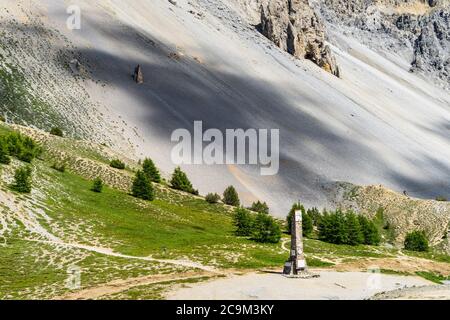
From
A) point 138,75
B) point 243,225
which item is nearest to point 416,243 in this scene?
point 243,225

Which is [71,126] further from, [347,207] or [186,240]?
[186,240]

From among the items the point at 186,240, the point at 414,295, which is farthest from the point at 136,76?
the point at 414,295

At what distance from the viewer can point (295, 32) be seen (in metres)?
179

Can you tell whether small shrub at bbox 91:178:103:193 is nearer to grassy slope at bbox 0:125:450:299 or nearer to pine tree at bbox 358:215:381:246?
grassy slope at bbox 0:125:450:299

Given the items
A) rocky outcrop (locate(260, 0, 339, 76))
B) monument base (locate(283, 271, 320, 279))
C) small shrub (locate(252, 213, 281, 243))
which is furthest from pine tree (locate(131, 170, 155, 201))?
rocky outcrop (locate(260, 0, 339, 76))

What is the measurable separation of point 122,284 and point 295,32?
6076 inches

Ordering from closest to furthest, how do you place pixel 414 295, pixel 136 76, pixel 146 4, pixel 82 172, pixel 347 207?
1. pixel 414 295
2. pixel 82 172
3. pixel 347 207
4. pixel 136 76
5. pixel 146 4

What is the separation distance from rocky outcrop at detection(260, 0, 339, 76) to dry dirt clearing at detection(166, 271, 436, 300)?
142 m

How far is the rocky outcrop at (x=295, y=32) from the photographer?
578 feet

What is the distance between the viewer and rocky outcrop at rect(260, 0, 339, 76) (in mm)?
176250

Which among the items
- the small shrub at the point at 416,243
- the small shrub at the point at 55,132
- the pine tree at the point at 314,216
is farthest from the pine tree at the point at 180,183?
the small shrub at the point at 416,243

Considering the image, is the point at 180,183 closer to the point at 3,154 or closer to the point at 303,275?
the point at 3,154

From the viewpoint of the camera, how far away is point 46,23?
4732 inches

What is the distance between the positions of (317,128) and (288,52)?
59012mm
